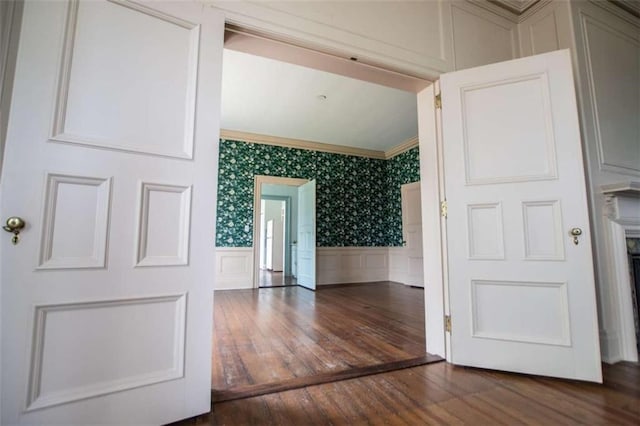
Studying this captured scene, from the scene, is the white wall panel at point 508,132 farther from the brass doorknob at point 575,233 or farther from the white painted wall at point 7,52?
the white painted wall at point 7,52

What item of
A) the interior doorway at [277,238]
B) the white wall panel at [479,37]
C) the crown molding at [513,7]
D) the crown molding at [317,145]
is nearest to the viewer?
the white wall panel at [479,37]

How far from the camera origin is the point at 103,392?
1.13m

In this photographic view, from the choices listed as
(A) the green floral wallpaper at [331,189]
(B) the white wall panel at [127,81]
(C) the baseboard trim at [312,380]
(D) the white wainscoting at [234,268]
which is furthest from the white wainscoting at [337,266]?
→ (B) the white wall panel at [127,81]

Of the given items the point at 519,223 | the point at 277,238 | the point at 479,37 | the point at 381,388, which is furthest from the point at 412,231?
the point at 277,238

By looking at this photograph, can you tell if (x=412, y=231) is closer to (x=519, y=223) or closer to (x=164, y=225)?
(x=519, y=223)

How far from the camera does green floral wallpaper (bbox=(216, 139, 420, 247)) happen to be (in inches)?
205

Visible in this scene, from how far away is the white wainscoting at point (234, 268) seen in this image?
5039 mm

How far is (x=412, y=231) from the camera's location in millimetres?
5508

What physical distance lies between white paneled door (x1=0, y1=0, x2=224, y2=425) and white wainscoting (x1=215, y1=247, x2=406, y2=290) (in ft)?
12.8

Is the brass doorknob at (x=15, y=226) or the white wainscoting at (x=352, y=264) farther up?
the brass doorknob at (x=15, y=226)

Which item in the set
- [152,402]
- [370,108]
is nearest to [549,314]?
[152,402]

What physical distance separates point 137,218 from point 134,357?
578 millimetres

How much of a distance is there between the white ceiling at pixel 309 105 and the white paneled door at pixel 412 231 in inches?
41.2

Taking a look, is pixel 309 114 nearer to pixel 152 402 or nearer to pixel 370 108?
pixel 370 108
